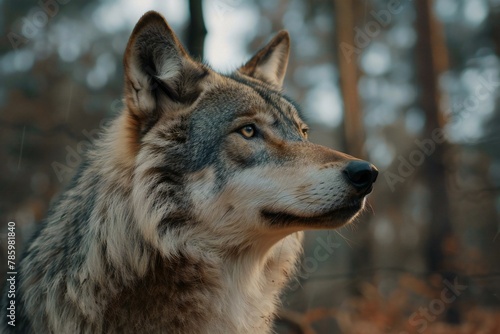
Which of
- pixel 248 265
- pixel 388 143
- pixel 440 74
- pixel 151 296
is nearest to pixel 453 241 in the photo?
pixel 440 74

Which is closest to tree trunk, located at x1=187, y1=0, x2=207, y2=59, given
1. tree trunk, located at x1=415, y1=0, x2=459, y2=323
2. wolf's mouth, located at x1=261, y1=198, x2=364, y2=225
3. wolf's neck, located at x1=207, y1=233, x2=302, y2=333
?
wolf's neck, located at x1=207, y1=233, x2=302, y2=333

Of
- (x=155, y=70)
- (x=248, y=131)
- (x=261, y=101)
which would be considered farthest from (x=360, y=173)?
(x=155, y=70)

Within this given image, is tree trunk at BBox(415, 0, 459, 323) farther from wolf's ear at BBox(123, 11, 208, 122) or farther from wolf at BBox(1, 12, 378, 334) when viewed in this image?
wolf's ear at BBox(123, 11, 208, 122)

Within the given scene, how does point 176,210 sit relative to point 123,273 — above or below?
above

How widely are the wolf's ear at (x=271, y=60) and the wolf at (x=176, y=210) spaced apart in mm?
1055

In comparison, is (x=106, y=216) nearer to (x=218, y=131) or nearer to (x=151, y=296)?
(x=151, y=296)

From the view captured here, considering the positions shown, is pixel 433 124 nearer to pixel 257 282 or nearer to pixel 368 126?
pixel 368 126

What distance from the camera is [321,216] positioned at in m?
3.04

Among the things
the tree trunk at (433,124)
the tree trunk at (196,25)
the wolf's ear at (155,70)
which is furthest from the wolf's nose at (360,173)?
the tree trunk at (433,124)

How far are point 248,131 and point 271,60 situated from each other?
1.48m

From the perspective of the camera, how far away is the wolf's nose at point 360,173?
9.67 ft

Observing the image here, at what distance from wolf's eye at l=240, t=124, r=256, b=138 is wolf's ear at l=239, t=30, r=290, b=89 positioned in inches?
47.1

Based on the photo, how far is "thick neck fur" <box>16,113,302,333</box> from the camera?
288 centimetres

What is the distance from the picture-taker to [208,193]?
3.09 metres
